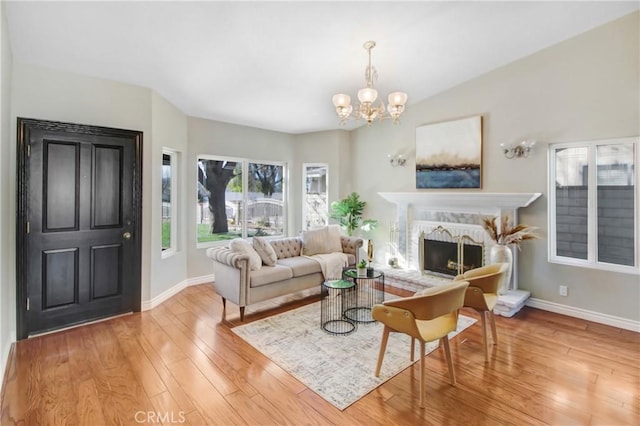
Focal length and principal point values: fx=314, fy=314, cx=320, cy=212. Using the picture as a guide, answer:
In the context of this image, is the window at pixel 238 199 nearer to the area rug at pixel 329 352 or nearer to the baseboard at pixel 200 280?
the baseboard at pixel 200 280

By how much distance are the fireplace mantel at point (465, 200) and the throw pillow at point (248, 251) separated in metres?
2.61

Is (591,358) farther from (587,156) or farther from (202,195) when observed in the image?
(202,195)

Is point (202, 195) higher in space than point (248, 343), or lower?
higher

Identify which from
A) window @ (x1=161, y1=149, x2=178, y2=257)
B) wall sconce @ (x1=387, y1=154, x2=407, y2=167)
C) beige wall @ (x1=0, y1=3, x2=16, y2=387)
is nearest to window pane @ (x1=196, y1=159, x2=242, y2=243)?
window @ (x1=161, y1=149, x2=178, y2=257)

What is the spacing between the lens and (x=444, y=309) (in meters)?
2.35

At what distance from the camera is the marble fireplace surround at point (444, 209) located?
4.27 meters

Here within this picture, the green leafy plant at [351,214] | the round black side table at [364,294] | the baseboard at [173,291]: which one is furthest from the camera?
the green leafy plant at [351,214]

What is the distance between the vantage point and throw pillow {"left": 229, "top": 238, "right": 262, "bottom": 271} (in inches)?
153

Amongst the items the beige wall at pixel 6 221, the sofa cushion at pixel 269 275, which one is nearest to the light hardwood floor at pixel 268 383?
the beige wall at pixel 6 221

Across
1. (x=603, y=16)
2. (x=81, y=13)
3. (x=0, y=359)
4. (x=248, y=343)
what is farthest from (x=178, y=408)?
(x=603, y=16)

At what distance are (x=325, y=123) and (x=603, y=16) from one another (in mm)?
3914

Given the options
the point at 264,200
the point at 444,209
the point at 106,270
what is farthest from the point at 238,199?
the point at 444,209

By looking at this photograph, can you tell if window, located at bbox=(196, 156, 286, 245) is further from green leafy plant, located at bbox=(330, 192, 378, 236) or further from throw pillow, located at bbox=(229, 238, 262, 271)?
throw pillow, located at bbox=(229, 238, 262, 271)

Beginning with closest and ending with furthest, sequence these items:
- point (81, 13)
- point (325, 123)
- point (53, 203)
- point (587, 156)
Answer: point (81, 13) → point (53, 203) → point (587, 156) → point (325, 123)
